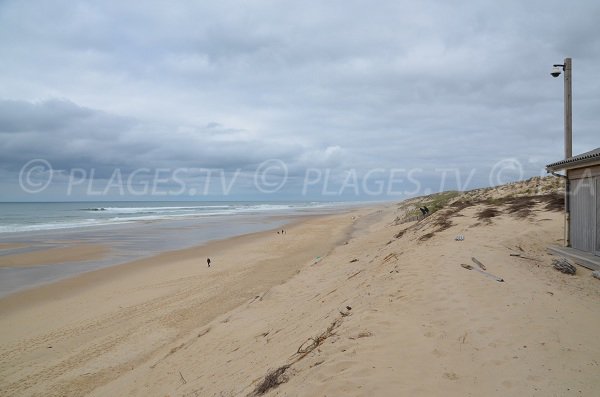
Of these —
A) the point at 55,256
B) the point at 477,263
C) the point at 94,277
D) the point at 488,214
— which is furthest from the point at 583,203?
the point at 55,256

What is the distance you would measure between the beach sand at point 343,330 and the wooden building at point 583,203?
931 millimetres

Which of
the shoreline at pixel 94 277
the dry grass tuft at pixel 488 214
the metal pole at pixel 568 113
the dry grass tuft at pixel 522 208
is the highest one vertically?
the metal pole at pixel 568 113

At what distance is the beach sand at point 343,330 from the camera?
3.89 m

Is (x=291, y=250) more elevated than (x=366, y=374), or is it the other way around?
(x=366, y=374)

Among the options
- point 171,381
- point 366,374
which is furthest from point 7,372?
point 366,374

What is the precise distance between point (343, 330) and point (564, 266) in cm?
583

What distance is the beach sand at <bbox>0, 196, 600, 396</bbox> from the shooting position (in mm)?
3893

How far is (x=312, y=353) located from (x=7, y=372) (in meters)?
6.66

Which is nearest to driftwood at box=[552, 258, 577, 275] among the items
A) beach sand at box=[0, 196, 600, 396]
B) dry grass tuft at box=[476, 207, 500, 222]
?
beach sand at box=[0, 196, 600, 396]

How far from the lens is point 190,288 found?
1254 cm

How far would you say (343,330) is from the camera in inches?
197

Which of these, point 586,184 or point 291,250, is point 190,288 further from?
point 586,184

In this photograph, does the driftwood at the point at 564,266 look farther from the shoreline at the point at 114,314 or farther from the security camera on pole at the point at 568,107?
the shoreline at the point at 114,314

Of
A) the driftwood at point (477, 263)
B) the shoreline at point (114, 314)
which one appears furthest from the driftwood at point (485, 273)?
the shoreline at point (114, 314)
